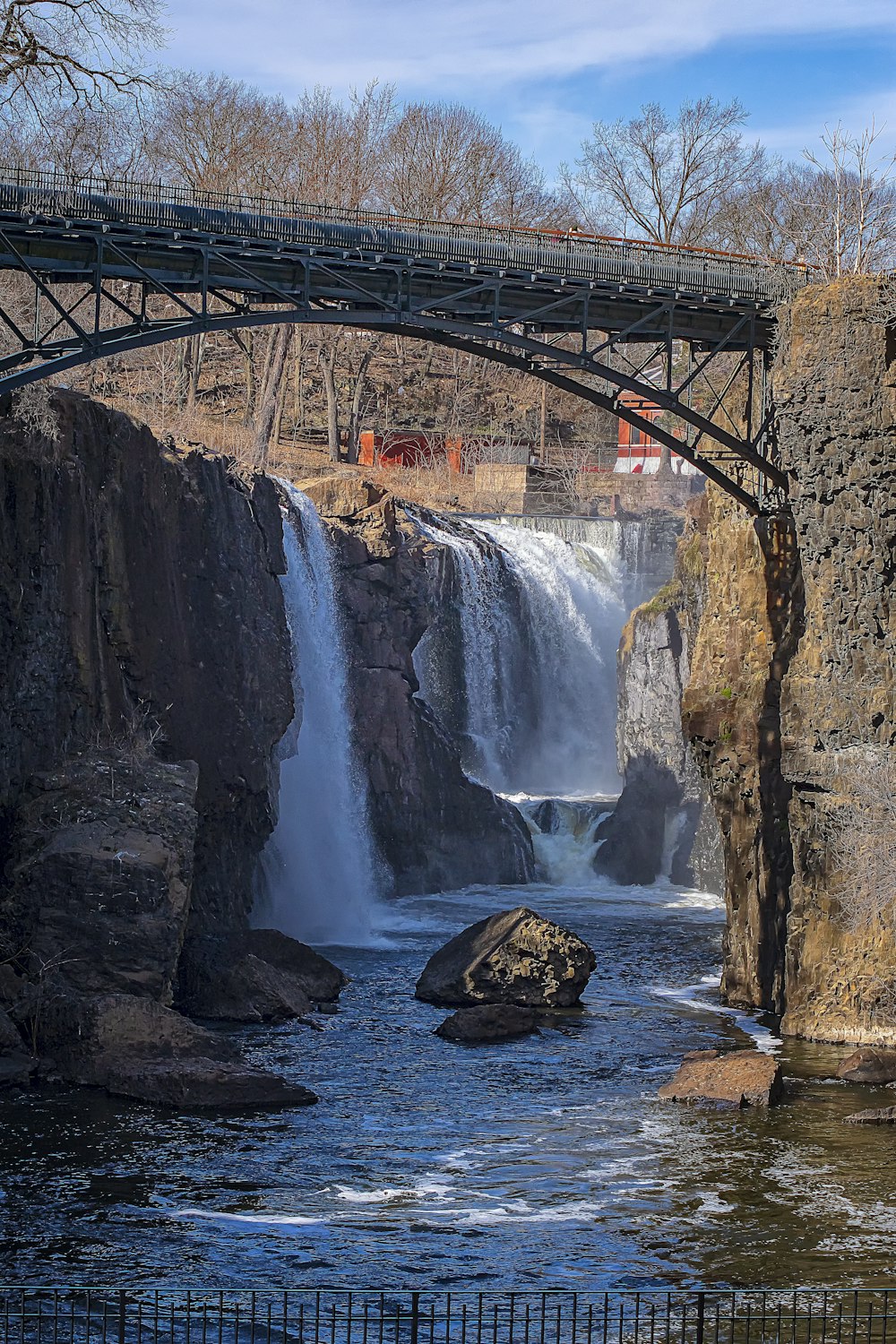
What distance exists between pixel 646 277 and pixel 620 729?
74.8ft

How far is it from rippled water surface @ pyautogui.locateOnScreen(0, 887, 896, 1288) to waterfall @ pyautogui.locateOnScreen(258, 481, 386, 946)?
12530 millimetres

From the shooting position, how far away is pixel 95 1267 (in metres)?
18.4

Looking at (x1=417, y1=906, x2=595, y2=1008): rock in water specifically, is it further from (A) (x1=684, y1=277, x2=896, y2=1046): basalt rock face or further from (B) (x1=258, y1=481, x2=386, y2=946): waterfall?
(B) (x1=258, y1=481, x2=386, y2=946): waterfall

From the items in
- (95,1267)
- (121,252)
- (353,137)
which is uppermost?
(353,137)

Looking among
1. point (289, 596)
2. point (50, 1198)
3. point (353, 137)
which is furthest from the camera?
point (353, 137)

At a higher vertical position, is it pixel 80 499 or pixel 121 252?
pixel 121 252

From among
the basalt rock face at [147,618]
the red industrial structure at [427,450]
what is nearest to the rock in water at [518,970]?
the basalt rock face at [147,618]

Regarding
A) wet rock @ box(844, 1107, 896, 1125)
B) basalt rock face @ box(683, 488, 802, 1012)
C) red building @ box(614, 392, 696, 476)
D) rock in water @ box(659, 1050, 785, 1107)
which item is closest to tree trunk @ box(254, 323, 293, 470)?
red building @ box(614, 392, 696, 476)

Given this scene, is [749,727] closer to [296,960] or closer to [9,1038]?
[296,960]

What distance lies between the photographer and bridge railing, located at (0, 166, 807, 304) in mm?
29750

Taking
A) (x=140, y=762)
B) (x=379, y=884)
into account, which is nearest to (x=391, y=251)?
(x=140, y=762)

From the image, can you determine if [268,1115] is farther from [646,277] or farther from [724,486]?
[646,277]

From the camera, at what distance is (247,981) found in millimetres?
31109

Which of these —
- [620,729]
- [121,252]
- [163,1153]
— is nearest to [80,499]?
[121,252]
